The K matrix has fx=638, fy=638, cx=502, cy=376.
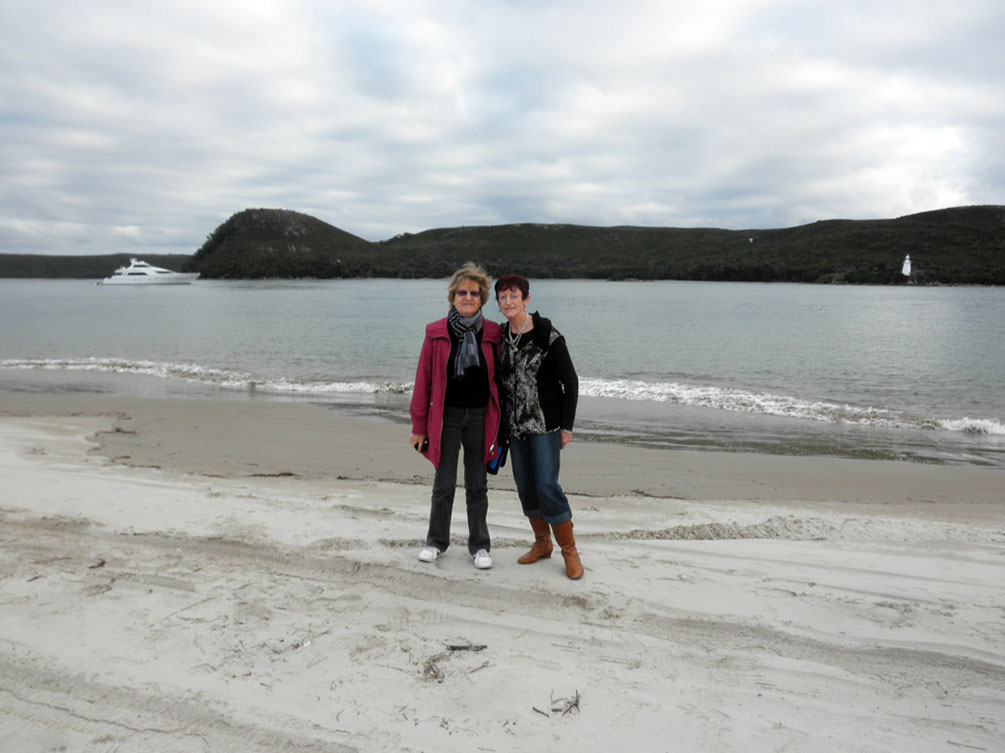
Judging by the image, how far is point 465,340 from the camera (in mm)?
4152

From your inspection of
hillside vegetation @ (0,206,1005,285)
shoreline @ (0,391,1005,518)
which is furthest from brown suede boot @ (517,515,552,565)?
hillside vegetation @ (0,206,1005,285)

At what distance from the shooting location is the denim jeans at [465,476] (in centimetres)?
431

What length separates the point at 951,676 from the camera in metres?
3.16

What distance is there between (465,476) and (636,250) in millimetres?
161938

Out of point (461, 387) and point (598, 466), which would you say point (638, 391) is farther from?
point (461, 387)

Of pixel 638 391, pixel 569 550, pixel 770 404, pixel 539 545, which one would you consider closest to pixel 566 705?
pixel 569 550

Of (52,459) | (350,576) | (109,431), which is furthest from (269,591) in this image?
(109,431)

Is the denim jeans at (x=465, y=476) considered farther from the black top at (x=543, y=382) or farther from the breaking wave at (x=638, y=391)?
the breaking wave at (x=638, y=391)

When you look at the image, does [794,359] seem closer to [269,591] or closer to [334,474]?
[334,474]

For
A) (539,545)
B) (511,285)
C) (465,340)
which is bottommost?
(539,545)

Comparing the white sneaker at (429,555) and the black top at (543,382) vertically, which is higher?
the black top at (543,382)

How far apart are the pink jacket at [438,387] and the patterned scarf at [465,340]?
0.18 ft

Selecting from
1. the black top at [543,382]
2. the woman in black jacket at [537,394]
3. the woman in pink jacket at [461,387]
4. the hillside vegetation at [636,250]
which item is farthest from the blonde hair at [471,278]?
the hillside vegetation at [636,250]

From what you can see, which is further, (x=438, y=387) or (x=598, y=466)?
(x=598, y=466)
